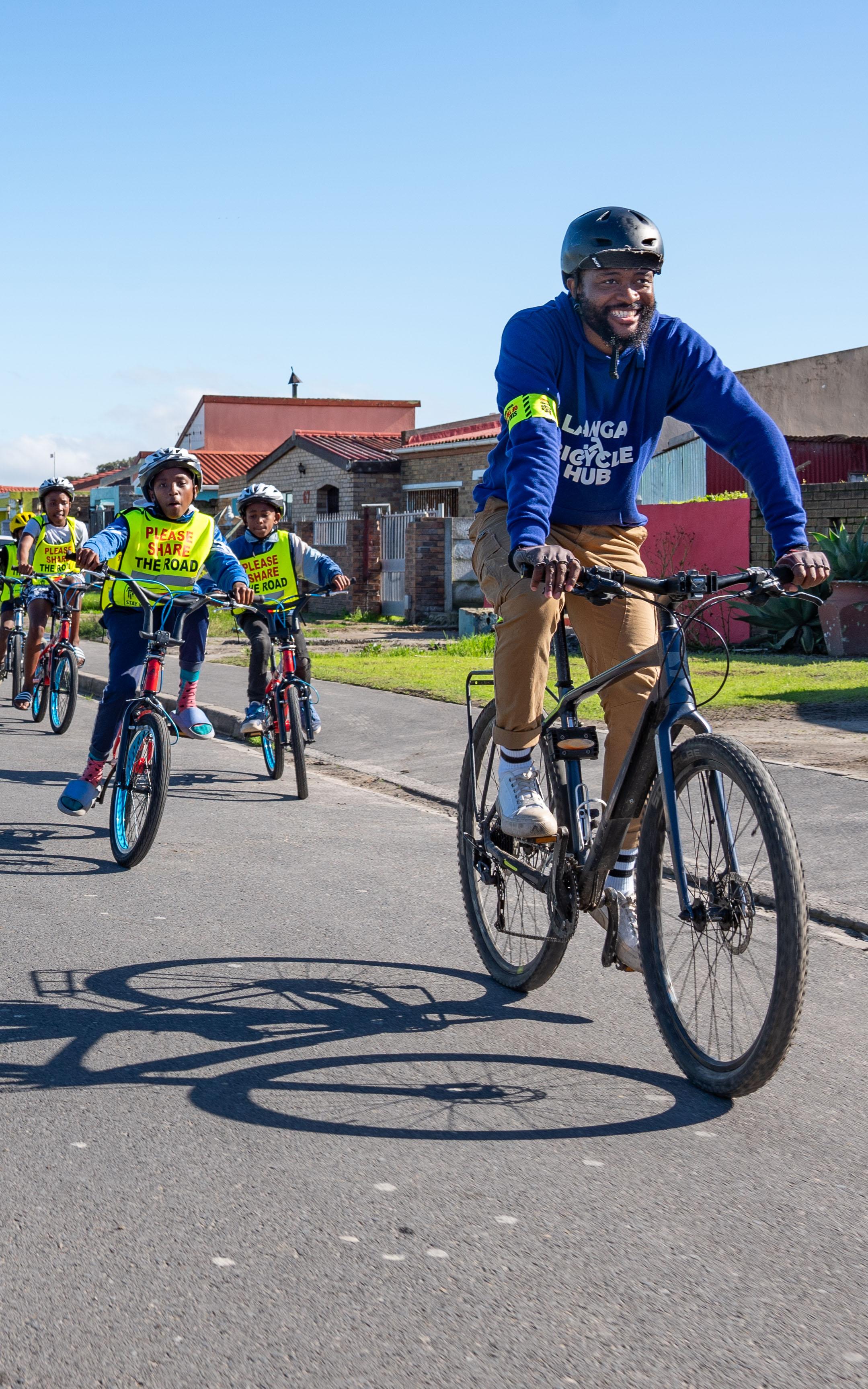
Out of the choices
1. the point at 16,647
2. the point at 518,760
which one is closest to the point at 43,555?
the point at 16,647

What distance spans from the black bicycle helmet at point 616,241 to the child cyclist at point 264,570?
5757 millimetres

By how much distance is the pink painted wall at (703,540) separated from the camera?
1831 centimetres

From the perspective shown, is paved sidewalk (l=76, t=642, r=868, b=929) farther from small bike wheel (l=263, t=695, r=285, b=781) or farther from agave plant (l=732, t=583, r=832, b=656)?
agave plant (l=732, t=583, r=832, b=656)

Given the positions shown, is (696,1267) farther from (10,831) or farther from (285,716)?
(285,716)

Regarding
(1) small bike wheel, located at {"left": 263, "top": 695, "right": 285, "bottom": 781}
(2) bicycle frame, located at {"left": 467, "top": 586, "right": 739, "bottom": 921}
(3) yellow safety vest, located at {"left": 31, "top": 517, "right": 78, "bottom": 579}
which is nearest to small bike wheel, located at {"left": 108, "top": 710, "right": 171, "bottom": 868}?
(1) small bike wheel, located at {"left": 263, "top": 695, "right": 285, "bottom": 781}

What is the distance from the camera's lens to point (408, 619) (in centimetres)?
2688

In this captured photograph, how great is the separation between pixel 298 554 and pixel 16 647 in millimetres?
4494

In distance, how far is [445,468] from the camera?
33.5 metres

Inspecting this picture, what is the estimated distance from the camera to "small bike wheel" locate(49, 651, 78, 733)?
11.8 meters

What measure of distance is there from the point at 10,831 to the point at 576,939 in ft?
10.9

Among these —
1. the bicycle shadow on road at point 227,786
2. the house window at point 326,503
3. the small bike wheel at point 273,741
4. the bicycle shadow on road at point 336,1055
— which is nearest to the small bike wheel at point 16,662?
the bicycle shadow on road at point 227,786

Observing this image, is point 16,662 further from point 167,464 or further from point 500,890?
point 500,890

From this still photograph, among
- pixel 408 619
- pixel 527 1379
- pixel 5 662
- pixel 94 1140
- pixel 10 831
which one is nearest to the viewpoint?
pixel 527 1379

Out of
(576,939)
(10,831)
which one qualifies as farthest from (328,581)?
(576,939)
